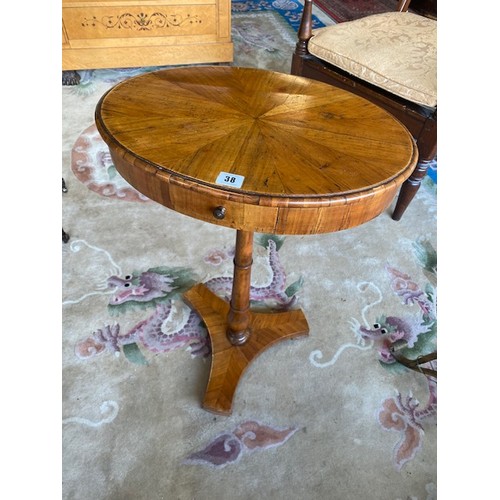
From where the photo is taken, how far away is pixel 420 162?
4.31ft

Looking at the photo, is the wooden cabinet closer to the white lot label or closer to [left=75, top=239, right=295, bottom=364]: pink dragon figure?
[left=75, top=239, right=295, bottom=364]: pink dragon figure

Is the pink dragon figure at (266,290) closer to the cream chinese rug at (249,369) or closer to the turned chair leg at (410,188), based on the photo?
the cream chinese rug at (249,369)

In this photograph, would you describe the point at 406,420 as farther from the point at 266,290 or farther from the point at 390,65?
the point at 390,65

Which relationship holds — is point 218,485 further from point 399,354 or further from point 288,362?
point 399,354

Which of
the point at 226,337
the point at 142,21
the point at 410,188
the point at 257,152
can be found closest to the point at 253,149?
the point at 257,152

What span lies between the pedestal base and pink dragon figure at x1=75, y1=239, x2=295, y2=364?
47mm

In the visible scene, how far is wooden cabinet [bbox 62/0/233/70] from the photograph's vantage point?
6.78ft

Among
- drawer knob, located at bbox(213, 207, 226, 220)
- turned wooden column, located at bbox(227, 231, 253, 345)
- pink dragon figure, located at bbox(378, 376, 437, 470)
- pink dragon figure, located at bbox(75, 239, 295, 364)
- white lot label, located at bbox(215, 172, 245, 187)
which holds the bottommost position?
pink dragon figure, located at bbox(378, 376, 437, 470)

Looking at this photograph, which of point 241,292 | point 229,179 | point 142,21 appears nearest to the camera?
point 229,179

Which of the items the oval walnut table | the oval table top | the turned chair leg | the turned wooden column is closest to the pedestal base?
the turned wooden column

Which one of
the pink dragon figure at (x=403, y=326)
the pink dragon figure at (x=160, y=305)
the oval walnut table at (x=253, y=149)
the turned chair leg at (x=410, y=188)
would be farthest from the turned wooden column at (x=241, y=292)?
the turned chair leg at (x=410, y=188)

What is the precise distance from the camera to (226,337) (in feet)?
3.55

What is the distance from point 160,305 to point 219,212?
0.70 metres
